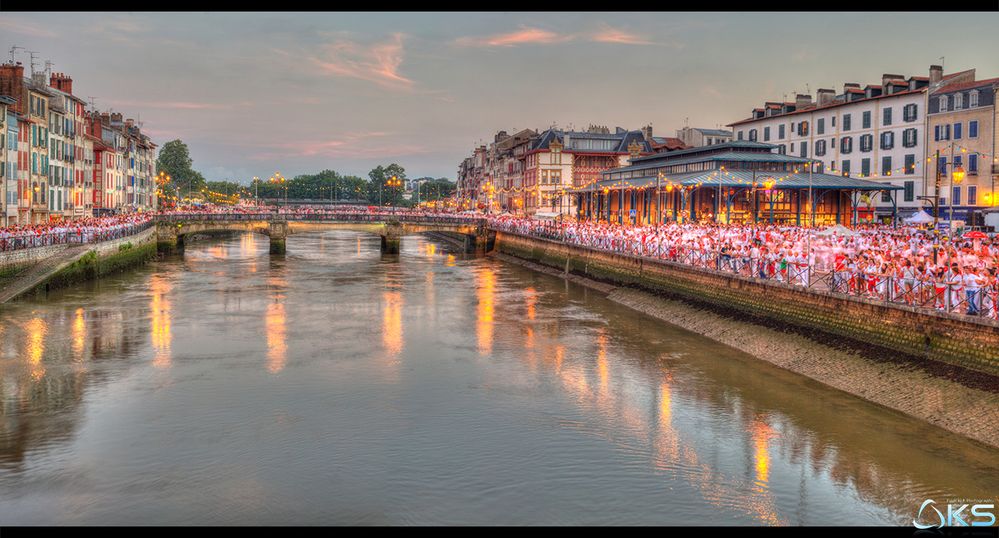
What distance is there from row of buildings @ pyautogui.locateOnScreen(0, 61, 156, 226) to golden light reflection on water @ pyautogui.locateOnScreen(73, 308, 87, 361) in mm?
25532

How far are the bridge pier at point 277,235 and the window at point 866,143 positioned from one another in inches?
2351

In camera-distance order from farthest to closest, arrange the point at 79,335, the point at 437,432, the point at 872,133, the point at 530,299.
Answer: the point at 872,133 < the point at 530,299 < the point at 79,335 < the point at 437,432

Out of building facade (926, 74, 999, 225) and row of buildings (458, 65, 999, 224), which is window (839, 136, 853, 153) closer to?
row of buildings (458, 65, 999, 224)

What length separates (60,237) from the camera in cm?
5194

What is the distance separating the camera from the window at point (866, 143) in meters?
80.4

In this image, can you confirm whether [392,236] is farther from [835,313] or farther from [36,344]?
[835,313]

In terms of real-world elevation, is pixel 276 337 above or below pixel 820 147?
below

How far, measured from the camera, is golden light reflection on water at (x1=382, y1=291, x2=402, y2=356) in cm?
3378

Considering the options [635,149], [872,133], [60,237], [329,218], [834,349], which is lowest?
[834,349]

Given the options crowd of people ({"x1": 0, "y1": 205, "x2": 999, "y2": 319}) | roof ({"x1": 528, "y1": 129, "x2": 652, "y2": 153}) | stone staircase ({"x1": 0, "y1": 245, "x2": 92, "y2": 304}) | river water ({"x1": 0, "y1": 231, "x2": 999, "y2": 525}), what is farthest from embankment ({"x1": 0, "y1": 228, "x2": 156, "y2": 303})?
roof ({"x1": 528, "y1": 129, "x2": 652, "y2": 153})

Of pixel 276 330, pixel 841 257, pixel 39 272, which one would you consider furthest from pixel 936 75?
pixel 39 272

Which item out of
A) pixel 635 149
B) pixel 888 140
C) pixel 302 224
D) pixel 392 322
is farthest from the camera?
pixel 635 149

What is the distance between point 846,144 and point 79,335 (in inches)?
2898

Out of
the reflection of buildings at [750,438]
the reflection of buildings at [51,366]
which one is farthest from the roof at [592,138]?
the reflection of buildings at [750,438]
